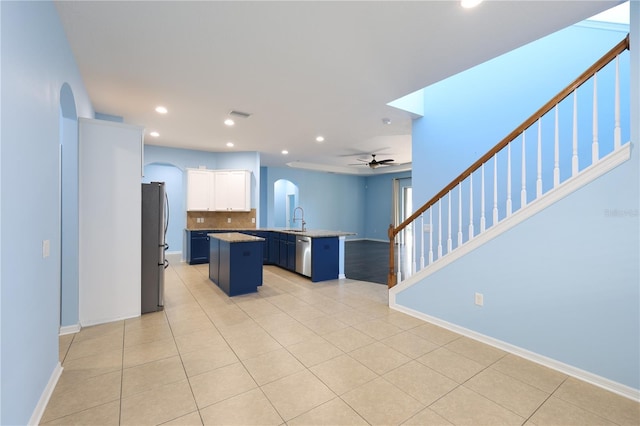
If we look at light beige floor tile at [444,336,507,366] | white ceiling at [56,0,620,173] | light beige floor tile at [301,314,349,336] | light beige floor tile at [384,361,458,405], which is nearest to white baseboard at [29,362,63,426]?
light beige floor tile at [301,314,349,336]

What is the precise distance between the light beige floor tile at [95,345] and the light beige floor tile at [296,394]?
5.72 feet

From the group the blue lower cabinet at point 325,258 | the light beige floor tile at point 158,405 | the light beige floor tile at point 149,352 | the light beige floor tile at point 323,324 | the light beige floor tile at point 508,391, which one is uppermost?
the blue lower cabinet at point 325,258

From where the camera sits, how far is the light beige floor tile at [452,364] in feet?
7.61

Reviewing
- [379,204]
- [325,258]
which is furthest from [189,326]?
[379,204]

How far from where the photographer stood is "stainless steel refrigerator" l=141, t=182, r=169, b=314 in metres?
3.68

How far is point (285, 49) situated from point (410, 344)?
322 cm

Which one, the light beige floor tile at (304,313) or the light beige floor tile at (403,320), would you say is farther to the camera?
the light beige floor tile at (304,313)

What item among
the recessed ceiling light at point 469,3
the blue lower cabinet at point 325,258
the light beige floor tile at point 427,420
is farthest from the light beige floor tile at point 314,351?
the recessed ceiling light at point 469,3

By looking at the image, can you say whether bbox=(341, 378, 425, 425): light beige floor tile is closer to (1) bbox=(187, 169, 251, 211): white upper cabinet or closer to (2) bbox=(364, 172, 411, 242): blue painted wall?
(1) bbox=(187, 169, 251, 211): white upper cabinet

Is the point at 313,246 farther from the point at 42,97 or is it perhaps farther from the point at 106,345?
the point at 42,97

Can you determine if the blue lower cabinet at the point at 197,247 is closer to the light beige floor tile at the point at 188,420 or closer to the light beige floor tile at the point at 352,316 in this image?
the light beige floor tile at the point at 352,316

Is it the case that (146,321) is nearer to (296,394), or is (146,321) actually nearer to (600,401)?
(296,394)

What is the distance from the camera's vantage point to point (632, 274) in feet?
6.68

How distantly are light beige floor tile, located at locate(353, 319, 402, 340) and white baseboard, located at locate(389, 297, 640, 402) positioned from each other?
0.51 meters
